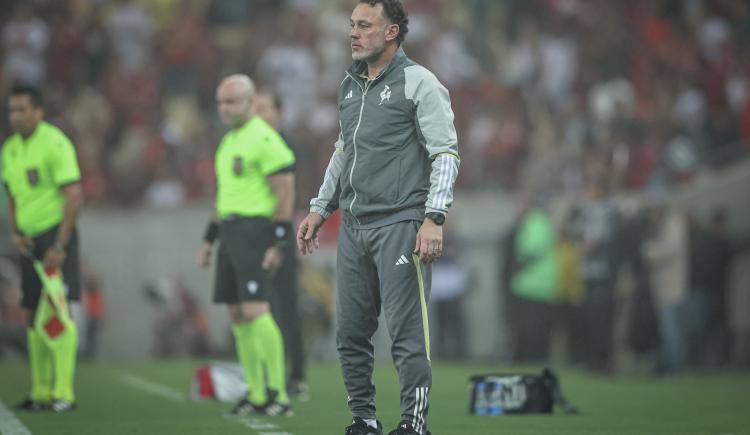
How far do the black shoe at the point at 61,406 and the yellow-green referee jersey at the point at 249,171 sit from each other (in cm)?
174

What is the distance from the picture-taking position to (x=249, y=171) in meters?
9.70

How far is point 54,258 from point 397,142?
3692 millimetres

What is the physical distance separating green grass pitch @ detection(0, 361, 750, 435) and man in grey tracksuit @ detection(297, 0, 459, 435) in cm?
130

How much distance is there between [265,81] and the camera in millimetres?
21516

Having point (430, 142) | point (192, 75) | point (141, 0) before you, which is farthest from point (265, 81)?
point (430, 142)

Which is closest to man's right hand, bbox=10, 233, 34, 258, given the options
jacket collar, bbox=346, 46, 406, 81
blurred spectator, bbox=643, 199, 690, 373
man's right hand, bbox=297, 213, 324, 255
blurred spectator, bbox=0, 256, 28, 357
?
man's right hand, bbox=297, 213, 324, 255

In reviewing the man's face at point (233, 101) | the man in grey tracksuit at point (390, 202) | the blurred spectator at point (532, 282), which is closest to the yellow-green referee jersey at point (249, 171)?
the man's face at point (233, 101)

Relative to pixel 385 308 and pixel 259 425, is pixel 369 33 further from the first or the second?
pixel 259 425

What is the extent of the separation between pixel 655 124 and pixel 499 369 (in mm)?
5496

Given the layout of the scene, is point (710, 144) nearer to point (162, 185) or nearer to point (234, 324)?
point (162, 185)

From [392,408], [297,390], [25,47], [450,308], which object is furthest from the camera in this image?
[25,47]

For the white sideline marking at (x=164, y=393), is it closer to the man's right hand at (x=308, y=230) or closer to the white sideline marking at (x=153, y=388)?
the white sideline marking at (x=153, y=388)

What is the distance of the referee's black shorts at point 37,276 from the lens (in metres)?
10.2

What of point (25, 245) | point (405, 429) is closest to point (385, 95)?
point (405, 429)
